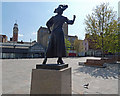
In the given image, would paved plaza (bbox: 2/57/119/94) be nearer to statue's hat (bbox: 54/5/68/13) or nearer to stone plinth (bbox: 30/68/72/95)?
stone plinth (bbox: 30/68/72/95)

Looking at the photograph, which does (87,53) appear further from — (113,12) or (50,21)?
(50,21)

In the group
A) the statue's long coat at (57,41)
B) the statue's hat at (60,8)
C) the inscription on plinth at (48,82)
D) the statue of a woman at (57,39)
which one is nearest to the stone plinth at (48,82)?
the inscription on plinth at (48,82)

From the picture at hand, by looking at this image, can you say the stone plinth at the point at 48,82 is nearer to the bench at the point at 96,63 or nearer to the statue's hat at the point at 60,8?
the statue's hat at the point at 60,8

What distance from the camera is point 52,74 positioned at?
9.98 feet

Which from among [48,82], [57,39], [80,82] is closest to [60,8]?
[57,39]

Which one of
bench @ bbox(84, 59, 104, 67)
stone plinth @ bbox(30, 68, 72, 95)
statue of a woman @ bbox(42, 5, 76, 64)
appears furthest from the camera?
bench @ bbox(84, 59, 104, 67)

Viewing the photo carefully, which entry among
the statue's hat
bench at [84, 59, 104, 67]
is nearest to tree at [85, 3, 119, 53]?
bench at [84, 59, 104, 67]

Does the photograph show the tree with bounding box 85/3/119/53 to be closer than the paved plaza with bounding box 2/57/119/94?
No

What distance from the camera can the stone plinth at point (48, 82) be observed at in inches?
116

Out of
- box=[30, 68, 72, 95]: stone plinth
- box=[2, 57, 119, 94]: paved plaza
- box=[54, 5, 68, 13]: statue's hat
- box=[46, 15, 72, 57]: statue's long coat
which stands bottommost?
box=[2, 57, 119, 94]: paved plaza

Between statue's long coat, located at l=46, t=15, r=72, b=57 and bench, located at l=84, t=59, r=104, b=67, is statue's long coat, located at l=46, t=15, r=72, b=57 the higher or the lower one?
the higher one

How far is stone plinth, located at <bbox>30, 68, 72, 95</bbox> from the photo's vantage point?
294 centimetres

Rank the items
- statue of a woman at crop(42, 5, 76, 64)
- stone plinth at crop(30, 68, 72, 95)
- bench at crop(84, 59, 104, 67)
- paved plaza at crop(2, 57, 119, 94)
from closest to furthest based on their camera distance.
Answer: stone plinth at crop(30, 68, 72, 95) < statue of a woman at crop(42, 5, 76, 64) < paved plaza at crop(2, 57, 119, 94) < bench at crop(84, 59, 104, 67)

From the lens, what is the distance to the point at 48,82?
10.0 feet
